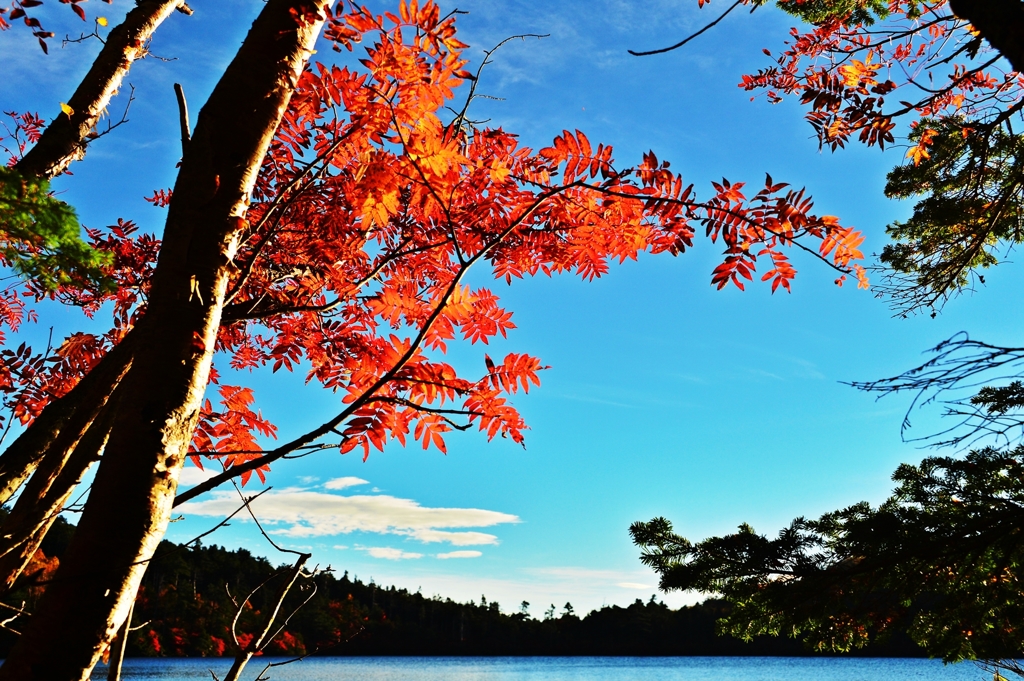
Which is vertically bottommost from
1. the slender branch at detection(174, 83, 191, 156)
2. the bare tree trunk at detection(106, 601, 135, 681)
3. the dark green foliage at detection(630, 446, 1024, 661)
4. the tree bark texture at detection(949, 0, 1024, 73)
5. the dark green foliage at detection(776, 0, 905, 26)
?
the bare tree trunk at detection(106, 601, 135, 681)

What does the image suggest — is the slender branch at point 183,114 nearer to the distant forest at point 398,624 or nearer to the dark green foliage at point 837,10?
the dark green foliage at point 837,10

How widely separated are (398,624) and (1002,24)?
318ft

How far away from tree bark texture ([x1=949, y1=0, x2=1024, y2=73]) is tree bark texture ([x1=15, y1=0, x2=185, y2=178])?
14.9 ft

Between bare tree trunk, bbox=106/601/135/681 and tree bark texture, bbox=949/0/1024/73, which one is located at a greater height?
tree bark texture, bbox=949/0/1024/73

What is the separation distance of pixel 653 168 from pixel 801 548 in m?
2.90

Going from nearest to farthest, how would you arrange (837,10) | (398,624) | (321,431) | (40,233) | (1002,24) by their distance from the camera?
(40,233) < (321,431) < (1002,24) < (837,10) < (398,624)

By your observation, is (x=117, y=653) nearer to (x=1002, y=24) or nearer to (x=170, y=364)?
(x=170, y=364)

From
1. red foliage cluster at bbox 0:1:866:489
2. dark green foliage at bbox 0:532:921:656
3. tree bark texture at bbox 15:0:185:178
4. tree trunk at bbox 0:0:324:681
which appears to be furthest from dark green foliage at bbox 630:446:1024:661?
dark green foliage at bbox 0:532:921:656

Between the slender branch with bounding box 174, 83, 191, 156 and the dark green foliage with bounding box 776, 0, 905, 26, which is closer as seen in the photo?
the slender branch with bounding box 174, 83, 191, 156

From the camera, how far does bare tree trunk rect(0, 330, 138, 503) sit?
2822 mm

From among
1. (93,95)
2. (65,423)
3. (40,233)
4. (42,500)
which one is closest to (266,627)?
(42,500)

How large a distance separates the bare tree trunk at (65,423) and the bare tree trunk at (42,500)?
5 centimetres

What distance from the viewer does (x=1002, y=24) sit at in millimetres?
2680

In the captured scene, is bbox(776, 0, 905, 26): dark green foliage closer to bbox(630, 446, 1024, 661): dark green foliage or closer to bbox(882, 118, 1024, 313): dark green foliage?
bbox(882, 118, 1024, 313): dark green foliage
